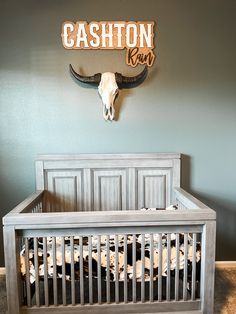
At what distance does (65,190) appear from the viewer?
2.59 m

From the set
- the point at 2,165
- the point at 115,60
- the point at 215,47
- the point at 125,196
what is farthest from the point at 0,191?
the point at 215,47

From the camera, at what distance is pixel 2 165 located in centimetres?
263

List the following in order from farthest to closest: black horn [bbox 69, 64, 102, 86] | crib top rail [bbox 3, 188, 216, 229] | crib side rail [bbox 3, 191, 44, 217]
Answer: black horn [bbox 69, 64, 102, 86]
crib side rail [bbox 3, 191, 44, 217]
crib top rail [bbox 3, 188, 216, 229]

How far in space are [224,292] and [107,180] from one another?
1328mm

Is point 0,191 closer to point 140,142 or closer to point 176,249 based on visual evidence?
point 140,142

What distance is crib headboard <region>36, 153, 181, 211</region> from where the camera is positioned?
2.56 m

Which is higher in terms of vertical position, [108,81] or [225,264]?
[108,81]

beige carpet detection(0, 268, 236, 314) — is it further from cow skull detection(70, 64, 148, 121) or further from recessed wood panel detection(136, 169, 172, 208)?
cow skull detection(70, 64, 148, 121)

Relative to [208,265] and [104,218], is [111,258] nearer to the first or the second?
[104,218]

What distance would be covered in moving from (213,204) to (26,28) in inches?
92.0

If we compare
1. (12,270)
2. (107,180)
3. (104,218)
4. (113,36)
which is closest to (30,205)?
(12,270)

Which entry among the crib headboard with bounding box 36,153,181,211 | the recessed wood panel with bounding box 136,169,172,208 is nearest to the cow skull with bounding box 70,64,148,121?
the crib headboard with bounding box 36,153,181,211

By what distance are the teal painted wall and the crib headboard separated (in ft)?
0.39

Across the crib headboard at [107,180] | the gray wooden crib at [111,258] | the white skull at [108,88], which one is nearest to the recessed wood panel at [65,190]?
the crib headboard at [107,180]
